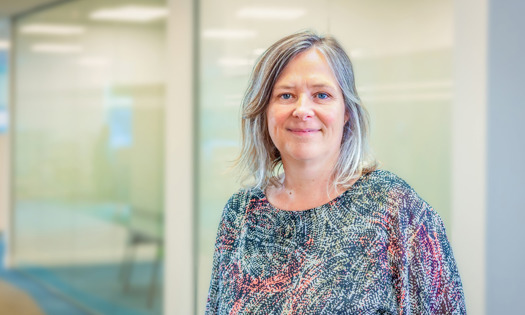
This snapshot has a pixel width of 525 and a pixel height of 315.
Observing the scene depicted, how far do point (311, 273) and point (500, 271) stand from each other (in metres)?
1.27

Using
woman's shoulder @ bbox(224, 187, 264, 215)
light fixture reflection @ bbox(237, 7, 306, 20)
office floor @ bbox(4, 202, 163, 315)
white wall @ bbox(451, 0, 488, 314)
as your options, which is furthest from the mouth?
office floor @ bbox(4, 202, 163, 315)

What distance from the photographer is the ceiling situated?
550 centimetres

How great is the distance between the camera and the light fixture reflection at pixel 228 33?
12.3 feet

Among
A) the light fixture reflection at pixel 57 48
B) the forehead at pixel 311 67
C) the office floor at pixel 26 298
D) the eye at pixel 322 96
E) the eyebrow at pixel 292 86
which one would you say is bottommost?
the office floor at pixel 26 298

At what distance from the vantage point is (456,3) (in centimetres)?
A: 247

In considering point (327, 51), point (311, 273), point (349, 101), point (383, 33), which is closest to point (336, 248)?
point (311, 273)

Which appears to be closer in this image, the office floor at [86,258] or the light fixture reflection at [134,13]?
the light fixture reflection at [134,13]

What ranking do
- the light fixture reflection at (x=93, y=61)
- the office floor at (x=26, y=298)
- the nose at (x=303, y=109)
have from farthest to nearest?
the office floor at (x=26, y=298) → the light fixture reflection at (x=93, y=61) → the nose at (x=303, y=109)

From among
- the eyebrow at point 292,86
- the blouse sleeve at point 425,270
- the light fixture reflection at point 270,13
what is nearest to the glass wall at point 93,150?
the light fixture reflection at point 270,13

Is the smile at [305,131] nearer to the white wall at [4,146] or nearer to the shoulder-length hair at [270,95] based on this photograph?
the shoulder-length hair at [270,95]

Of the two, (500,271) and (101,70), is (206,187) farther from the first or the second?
A: (500,271)

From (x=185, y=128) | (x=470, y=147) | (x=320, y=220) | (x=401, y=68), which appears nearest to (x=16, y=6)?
(x=185, y=128)

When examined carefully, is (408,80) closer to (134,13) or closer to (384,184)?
(384,184)

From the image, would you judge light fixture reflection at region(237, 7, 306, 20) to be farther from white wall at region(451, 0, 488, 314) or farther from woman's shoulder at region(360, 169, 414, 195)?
→ woman's shoulder at region(360, 169, 414, 195)
